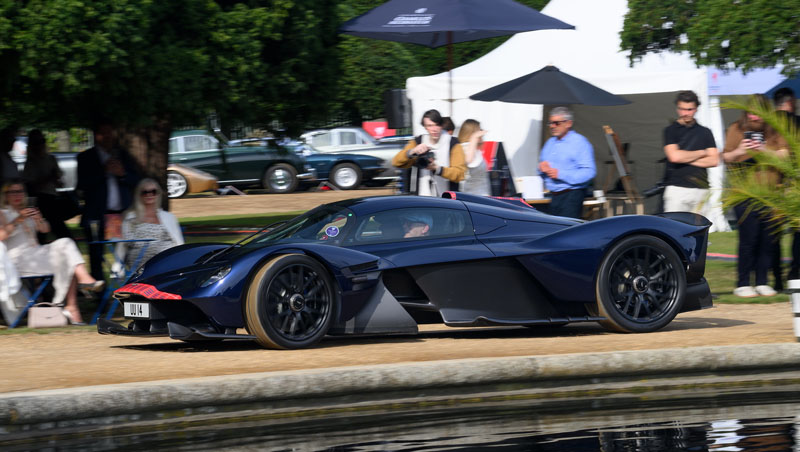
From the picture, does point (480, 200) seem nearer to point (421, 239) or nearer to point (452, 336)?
point (421, 239)

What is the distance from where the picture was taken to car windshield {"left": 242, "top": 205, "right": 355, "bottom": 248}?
27.4ft

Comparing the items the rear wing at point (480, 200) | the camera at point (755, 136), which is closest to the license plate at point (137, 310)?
the rear wing at point (480, 200)

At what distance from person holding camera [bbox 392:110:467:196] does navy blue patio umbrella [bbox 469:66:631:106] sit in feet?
12.2

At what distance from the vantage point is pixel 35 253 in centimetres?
1011

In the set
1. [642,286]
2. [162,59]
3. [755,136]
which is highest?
[162,59]

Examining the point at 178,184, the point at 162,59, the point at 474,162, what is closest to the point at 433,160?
the point at 474,162

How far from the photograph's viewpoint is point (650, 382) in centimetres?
709

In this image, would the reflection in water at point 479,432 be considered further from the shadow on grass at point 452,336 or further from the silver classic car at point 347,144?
the silver classic car at point 347,144

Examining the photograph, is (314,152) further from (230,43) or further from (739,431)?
(739,431)

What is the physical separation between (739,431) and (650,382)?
1203 mm

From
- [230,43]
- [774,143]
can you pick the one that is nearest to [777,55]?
[774,143]

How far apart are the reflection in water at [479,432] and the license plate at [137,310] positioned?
78.6 inches

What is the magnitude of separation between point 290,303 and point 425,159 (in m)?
4.39

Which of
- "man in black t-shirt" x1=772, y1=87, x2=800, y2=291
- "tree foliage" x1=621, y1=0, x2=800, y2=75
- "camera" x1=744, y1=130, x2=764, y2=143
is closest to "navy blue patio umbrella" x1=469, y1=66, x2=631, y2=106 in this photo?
"tree foliage" x1=621, y1=0, x2=800, y2=75
